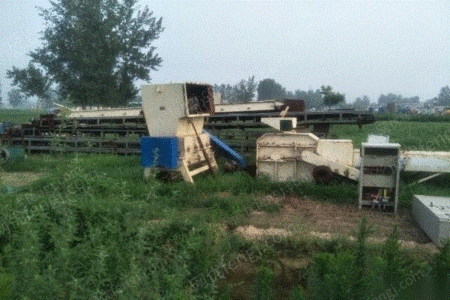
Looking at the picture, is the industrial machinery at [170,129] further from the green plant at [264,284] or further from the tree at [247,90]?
the tree at [247,90]

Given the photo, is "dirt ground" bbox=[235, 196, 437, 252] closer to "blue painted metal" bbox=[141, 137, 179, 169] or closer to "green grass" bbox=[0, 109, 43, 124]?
"blue painted metal" bbox=[141, 137, 179, 169]

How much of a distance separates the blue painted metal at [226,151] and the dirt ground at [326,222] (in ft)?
7.49

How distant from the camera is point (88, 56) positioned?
2109cm

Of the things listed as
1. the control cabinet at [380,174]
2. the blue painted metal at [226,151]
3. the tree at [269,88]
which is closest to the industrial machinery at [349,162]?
the control cabinet at [380,174]

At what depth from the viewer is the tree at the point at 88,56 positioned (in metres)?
21.2

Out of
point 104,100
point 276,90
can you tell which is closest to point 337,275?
point 104,100

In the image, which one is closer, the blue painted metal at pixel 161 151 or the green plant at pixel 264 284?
the green plant at pixel 264 284

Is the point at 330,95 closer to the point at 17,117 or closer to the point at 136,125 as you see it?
the point at 136,125

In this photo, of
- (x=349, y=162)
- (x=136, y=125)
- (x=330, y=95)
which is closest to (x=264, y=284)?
(x=349, y=162)

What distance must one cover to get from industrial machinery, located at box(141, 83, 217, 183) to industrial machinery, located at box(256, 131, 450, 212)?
154 centimetres

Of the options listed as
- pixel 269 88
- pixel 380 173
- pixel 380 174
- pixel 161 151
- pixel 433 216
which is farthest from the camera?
pixel 269 88

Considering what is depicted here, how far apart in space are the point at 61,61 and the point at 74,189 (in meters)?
17.3

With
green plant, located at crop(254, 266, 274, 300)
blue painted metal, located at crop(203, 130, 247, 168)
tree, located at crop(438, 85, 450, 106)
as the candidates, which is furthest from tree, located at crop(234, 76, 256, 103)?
tree, located at crop(438, 85, 450, 106)

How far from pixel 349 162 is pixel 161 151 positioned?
150 inches
